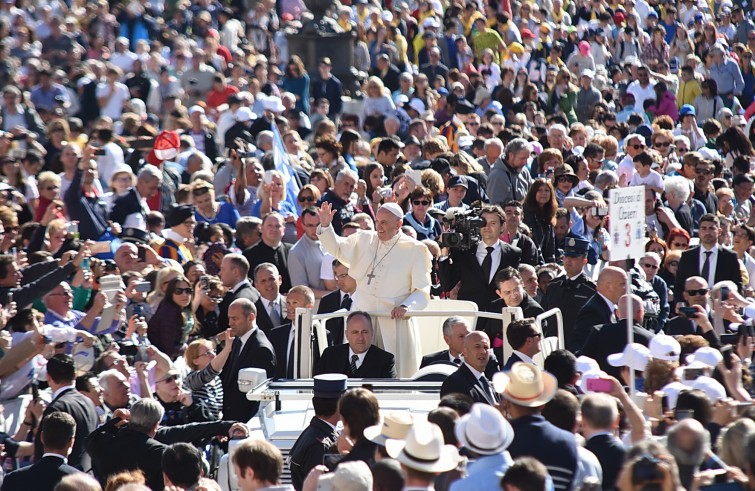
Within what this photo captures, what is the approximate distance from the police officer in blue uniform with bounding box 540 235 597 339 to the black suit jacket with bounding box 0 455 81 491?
5404 millimetres

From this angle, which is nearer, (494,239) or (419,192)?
(494,239)

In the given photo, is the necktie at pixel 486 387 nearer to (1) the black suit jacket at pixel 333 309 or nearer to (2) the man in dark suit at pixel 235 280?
(1) the black suit jacket at pixel 333 309

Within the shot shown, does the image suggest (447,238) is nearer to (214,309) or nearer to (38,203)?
(214,309)

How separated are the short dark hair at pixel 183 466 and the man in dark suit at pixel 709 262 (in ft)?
24.4

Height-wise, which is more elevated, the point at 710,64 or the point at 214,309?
the point at 710,64

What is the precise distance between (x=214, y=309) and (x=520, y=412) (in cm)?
578

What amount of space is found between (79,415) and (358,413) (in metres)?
2.62

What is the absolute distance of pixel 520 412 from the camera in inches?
291

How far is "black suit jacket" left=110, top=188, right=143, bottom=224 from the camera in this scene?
14727 millimetres

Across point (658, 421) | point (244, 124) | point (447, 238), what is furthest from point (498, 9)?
point (658, 421)

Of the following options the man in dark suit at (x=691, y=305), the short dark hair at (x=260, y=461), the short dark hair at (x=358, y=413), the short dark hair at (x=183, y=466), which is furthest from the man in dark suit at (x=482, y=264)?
the short dark hair at (x=260, y=461)

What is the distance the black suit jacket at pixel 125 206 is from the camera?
14727 mm

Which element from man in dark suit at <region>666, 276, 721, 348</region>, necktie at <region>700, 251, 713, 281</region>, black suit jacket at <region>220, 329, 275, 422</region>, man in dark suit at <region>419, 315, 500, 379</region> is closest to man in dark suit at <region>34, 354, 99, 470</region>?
black suit jacket at <region>220, 329, 275, 422</region>

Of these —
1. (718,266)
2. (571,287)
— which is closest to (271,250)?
(571,287)
